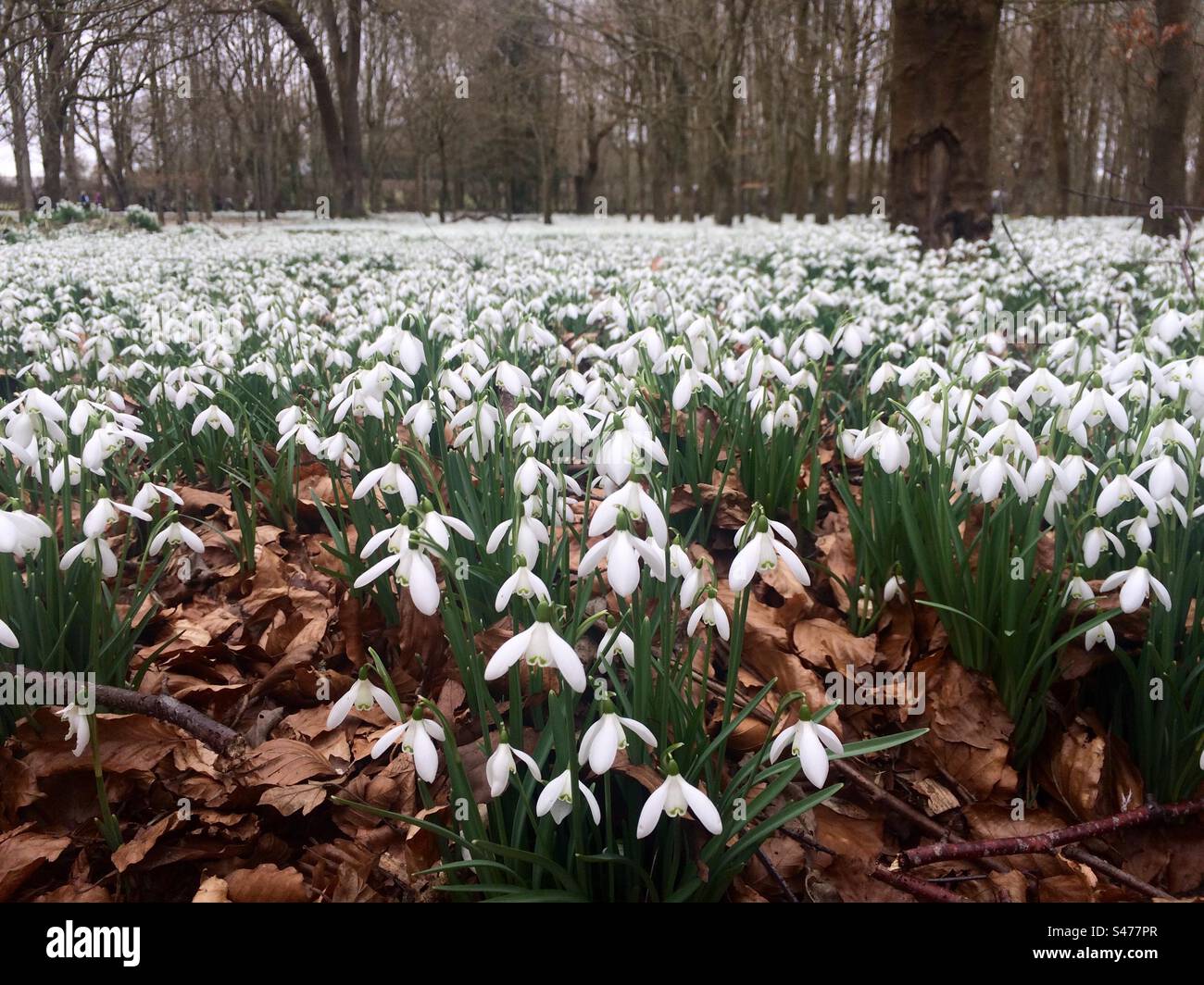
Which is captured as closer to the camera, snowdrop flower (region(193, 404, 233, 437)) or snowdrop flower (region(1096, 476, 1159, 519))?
snowdrop flower (region(1096, 476, 1159, 519))

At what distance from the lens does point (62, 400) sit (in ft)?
9.02

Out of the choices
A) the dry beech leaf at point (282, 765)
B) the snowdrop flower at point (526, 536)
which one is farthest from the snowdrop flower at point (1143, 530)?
the dry beech leaf at point (282, 765)

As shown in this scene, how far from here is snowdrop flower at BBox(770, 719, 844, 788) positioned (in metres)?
1.23

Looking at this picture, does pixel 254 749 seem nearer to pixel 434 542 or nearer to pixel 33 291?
pixel 434 542

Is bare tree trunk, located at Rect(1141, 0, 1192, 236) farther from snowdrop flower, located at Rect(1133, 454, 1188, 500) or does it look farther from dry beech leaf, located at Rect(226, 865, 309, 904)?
dry beech leaf, located at Rect(226, 865, 309, 904)

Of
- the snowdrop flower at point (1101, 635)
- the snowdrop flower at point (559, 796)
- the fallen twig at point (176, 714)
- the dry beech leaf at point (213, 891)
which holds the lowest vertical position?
the dry beech leaf at point (213, 891)

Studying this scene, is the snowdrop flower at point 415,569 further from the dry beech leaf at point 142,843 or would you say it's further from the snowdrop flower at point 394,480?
the dry beech leaf at point 142,843

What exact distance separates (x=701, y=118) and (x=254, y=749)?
911 inches

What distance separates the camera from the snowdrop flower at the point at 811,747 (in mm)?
1227

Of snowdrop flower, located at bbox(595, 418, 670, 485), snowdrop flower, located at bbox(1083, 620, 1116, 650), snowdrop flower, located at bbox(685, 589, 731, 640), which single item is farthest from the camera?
snowdrop flower, located at bbox(1083, 620, 1116, 650)

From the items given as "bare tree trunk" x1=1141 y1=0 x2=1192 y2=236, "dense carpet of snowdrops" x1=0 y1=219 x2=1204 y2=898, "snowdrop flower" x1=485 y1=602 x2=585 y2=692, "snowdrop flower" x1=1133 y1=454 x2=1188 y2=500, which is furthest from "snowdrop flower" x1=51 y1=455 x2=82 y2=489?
"bare tree trunk" x1=1141 y1=0 x2=1192 y2=236

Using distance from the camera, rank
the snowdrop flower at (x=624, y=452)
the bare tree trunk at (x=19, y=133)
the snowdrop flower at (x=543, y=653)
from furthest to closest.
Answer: the bare tree trunk at (x=19, y=133) → the snowdrop flower at (x=624, y=452) → the snowdrop flower at (x=543, y=653)

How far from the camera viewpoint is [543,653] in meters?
1.18
